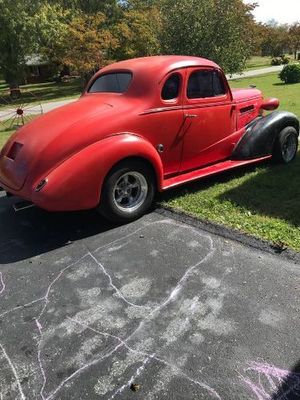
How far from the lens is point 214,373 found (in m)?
2.71

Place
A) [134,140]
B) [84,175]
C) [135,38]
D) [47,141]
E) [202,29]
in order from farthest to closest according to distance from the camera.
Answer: [135,38]
[202,29]
[134,140]
[47,141]
[84,175]

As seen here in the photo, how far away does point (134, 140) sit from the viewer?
4852 mm

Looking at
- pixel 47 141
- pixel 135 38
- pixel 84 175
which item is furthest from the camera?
pixel 135 38

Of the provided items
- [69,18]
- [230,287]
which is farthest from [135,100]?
[69,18]

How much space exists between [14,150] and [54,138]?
0.72 meters

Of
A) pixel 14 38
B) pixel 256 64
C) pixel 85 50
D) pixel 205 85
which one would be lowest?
pixel 256 64

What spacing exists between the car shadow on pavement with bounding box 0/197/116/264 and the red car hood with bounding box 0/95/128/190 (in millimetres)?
628

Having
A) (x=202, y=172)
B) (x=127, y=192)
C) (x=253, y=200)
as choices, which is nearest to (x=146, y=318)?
→ (x=127, y=192)

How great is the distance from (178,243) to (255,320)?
1449 mm

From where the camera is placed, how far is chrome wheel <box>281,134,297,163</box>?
6.74 metres

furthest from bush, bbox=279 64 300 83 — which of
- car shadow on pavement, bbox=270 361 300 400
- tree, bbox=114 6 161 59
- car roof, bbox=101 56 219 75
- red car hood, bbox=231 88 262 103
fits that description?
car shadow on pavement, bbox=270 361 300 400

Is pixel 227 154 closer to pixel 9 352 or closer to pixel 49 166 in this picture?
pixel 49 166

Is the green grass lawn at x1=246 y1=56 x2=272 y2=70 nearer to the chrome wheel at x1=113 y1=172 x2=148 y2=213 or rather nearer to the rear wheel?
the rear wheel

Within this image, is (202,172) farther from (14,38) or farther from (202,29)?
(14,38)
